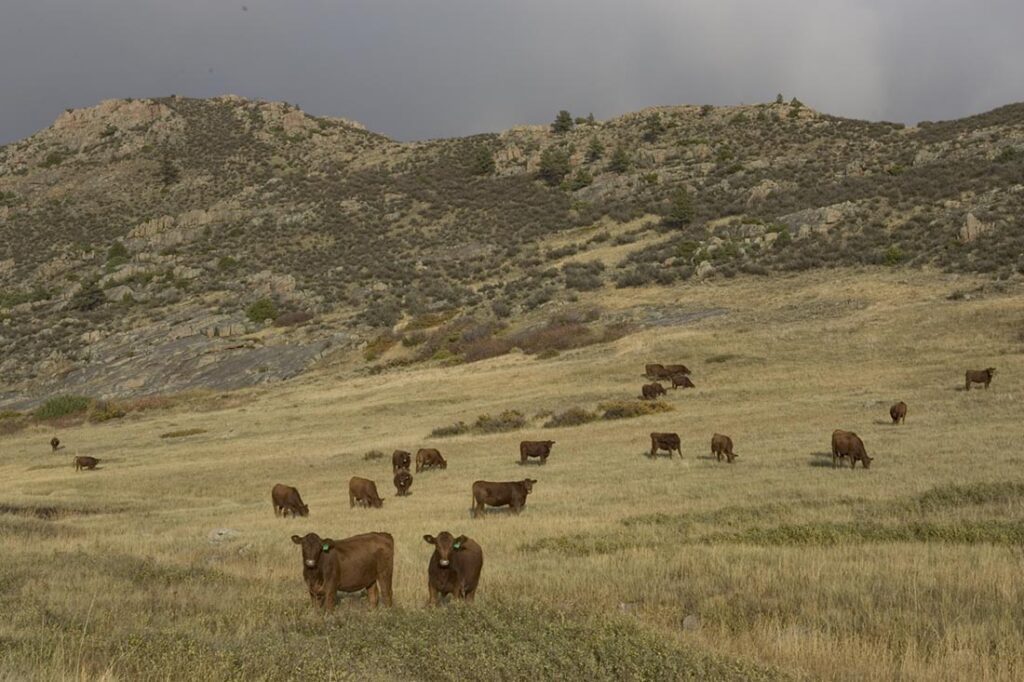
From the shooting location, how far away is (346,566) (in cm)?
902

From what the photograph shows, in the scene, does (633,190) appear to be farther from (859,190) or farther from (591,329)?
(591,329)

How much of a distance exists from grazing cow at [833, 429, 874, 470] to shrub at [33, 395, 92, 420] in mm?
51763

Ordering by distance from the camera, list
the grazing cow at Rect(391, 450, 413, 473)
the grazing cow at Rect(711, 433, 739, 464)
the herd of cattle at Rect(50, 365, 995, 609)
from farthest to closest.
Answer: the grazing cow at Rect(391, 450, 413, 473), the grazing cow at Rect(711, 433, 739, 464), the herd of cattle at Rect(50, 365, 995, 609)

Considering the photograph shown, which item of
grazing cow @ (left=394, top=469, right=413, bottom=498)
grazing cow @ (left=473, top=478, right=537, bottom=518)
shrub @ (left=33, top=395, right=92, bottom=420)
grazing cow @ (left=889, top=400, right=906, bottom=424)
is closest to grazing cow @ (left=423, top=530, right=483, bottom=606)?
grazing cow @ (left=473, top=478, right=537, bottom=518)

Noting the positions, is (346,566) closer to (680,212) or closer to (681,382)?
(681,382)

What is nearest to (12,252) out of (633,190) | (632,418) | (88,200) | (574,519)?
(88,200)

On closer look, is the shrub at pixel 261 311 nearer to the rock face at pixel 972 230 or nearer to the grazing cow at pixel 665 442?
the grazing cow at pixel 665 442

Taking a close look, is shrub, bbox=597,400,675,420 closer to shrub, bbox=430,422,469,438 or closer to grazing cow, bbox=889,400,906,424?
shrub, bbox=430,422,469,438

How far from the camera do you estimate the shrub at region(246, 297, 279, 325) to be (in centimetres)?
7000

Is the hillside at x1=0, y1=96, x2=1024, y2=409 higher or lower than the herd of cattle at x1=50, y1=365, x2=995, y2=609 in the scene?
higher

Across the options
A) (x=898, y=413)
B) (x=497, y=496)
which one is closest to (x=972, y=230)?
(x=898, y=413)

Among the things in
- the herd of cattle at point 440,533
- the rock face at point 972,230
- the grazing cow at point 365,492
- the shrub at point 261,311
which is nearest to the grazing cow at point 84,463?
the herd of cattle at point 440,533

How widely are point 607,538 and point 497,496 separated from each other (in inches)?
211

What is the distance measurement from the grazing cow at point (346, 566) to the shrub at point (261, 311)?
6442 centimetres
